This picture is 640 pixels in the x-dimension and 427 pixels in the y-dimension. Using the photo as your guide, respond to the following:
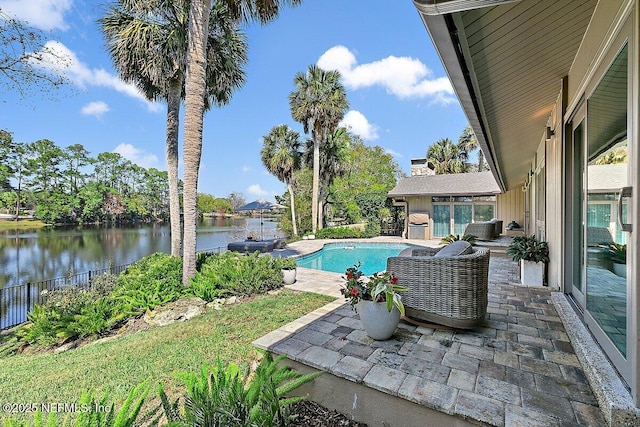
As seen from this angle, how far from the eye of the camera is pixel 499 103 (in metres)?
3.75

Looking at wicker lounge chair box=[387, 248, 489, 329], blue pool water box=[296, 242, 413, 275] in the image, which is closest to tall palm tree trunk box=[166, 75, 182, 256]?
blue pool water box=[296, 242, 413, 275]

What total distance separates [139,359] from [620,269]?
4.41 metres

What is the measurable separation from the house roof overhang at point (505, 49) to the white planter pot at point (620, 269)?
1.62 m

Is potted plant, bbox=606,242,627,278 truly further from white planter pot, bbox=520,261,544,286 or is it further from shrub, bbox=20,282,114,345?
shrub, bbox=20,282,114,345

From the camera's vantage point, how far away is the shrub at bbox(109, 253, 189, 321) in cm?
528

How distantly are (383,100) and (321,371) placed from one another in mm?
27045

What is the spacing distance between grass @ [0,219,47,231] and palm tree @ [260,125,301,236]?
1798 cm

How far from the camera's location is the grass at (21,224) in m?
19.3

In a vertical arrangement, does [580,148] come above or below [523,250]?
above

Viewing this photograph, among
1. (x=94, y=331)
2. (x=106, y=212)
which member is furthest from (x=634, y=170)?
(x=106, y=212)

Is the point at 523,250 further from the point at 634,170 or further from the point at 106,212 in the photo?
the point at 106,212

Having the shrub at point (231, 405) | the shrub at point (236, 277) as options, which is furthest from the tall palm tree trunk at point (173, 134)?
the shrub at point (231, 405)

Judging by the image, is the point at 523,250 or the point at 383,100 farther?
the point at 383,100

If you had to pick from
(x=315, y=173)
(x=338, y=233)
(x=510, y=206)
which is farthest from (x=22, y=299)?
(x=510, y=206)
